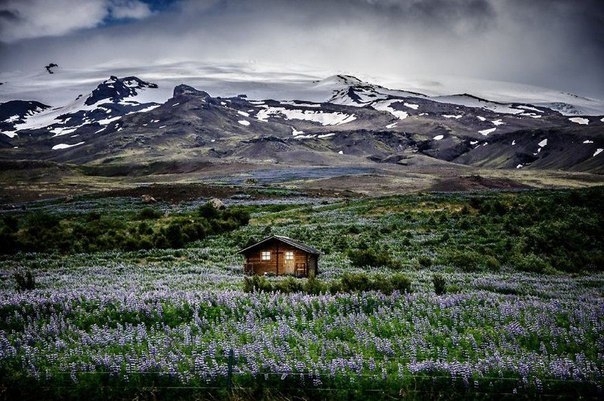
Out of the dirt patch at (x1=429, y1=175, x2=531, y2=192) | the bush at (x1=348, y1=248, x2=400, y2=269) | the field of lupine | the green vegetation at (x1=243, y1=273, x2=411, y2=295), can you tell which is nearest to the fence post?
the field of lupine

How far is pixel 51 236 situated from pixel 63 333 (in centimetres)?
3887

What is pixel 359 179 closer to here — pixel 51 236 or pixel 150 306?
pixel 51 236

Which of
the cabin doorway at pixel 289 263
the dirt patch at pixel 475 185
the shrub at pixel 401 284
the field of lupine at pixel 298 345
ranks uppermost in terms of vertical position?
the field of lupine at pixel 298 345

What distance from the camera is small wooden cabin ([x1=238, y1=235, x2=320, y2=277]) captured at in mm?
32438

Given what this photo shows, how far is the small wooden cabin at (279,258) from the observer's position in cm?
3244

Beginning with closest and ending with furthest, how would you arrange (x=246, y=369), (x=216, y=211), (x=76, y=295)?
1. (x=246, y=369)
2. (x=76, y=295)
3. (x=216, y=211)

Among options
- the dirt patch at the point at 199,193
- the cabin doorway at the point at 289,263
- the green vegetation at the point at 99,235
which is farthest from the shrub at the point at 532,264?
the dirt patch at the point at 199,193

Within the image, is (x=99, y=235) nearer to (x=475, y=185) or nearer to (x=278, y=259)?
(x=278, y=259)

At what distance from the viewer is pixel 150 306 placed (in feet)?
46.9

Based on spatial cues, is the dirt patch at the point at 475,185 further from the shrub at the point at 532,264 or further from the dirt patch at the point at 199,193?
the shrub at the point at 532,264

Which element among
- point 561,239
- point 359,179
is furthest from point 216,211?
point 359,179

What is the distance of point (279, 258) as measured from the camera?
33406 mm

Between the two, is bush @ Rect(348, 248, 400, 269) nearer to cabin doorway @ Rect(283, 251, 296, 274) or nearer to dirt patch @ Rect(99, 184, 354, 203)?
cabin doorway @ Rect(283, 251, 296, 274)

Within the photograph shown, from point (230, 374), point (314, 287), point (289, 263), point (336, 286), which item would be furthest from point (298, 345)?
point (289, 263)
